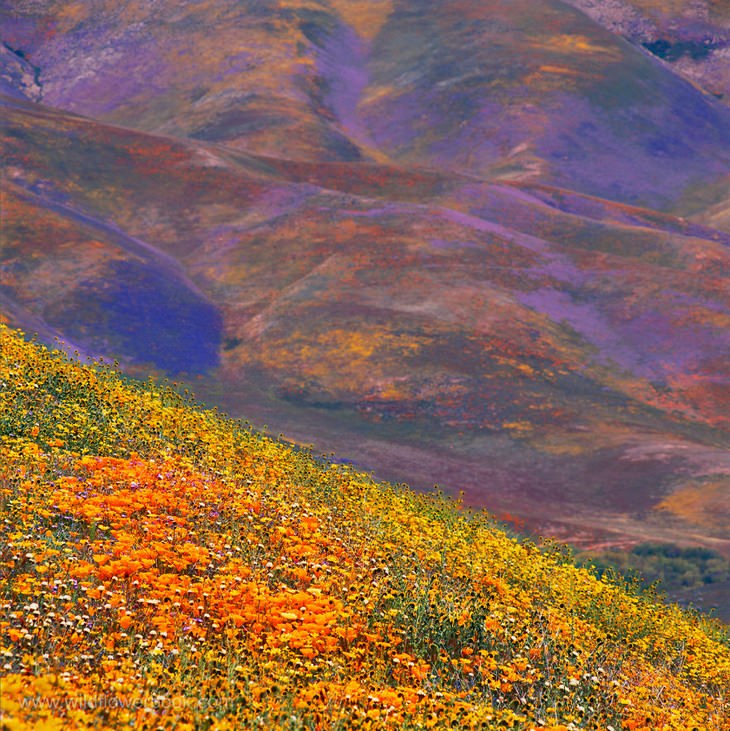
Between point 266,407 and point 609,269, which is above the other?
point 609,269

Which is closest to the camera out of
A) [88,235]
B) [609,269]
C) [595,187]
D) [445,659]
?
[445,659]

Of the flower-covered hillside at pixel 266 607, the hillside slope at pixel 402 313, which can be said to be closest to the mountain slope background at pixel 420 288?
the hillside slope at pixel 402 313

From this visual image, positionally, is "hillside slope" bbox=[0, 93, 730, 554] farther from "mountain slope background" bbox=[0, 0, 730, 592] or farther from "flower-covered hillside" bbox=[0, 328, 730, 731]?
"flower-covered hillside" bbox=[0, 328, 730, 731]

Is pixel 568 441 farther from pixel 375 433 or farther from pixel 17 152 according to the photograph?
pixel 17 152

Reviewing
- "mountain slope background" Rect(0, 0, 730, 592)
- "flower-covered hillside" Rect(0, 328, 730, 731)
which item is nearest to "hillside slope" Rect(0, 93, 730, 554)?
"mountain slope background" Rect(0, 0, 730, 592)

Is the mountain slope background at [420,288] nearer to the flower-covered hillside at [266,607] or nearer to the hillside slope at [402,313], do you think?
the hillside slope at [402,313]

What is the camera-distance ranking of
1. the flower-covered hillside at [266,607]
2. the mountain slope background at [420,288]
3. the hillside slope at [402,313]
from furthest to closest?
the mountain slope background at [420,288], the hillside slope at [402,313], the flower-covered hillside at [266,607]

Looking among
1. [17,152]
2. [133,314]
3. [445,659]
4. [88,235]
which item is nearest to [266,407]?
[133,314]
